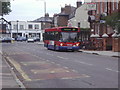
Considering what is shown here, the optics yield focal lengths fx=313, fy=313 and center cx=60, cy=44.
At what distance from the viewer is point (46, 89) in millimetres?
11133

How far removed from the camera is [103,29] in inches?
1973

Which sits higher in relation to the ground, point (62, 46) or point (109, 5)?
point (109, 5)

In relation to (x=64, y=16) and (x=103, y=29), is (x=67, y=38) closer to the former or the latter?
(x=103, y=29)

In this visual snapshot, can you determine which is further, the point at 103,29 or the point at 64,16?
the point at 64,16

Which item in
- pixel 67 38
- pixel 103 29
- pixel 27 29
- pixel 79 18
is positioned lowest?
pixel 67 38

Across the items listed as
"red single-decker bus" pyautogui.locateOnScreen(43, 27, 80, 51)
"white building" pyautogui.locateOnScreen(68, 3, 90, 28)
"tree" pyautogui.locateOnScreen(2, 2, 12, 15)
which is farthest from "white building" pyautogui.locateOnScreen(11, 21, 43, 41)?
"red single-decker bus" pyautogui.locateOnScreen(43, 27, 80, 51)

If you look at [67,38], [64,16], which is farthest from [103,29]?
[64,16]

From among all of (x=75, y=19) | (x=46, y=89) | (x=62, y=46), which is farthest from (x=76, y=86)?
(x=75, y=19)

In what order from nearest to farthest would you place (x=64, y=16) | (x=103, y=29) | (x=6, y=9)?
(x=103, y=29) → (x=6, y=9) → (x=64, y=16)

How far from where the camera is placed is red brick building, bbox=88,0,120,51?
39.5 metres

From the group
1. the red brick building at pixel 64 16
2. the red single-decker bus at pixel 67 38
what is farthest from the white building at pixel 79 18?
the red single-decker bus at pixel 67 38

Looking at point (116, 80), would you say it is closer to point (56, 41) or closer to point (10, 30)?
point (56, 41)

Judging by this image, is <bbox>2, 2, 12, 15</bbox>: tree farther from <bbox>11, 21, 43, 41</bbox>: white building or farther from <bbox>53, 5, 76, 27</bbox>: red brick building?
<bbox>11, 21, 43, 41</bbox>: white building

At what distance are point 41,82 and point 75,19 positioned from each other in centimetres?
6280
